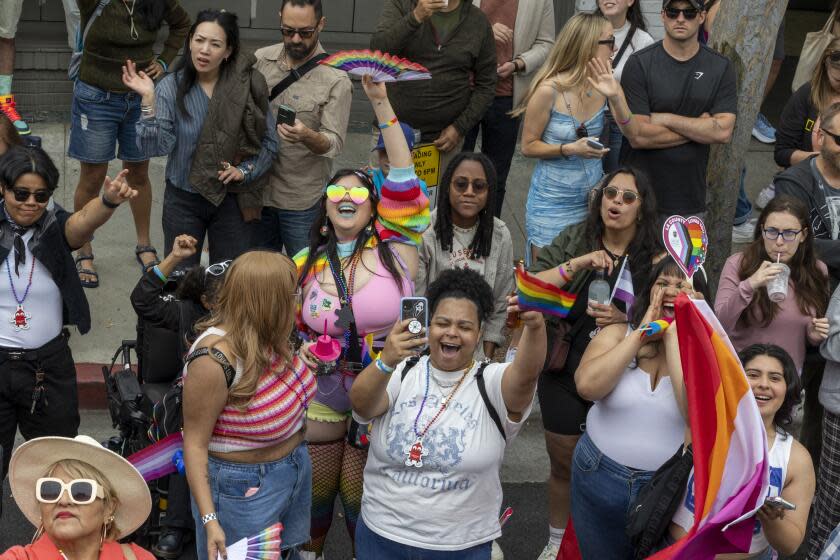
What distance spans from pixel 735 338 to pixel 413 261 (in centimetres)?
160

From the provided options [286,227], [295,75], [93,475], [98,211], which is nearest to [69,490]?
[93,475]

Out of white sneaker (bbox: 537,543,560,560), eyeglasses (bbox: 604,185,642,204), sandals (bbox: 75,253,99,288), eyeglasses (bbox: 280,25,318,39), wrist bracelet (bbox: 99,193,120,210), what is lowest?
white sneaker (bbox: 537,543,560,560)

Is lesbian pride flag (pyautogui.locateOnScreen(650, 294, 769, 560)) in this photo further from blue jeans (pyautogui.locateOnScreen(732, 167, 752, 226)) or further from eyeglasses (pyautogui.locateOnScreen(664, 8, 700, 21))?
blue jeans (pyautogui.locateOnScreen(732, 167, 752, 226))

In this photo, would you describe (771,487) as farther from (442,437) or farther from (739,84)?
(739,84)

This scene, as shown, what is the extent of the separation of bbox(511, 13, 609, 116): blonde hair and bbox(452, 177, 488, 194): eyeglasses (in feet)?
3.85

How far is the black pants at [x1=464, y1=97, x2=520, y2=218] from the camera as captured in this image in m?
8.48

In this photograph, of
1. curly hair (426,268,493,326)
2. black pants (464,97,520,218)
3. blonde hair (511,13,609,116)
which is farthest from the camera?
black pants (464,97,520,218)

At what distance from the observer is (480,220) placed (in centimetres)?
623

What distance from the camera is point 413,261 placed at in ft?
18.9

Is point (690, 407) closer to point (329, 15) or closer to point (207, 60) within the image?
point (207, 60)

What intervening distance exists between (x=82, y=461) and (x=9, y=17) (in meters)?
5.32

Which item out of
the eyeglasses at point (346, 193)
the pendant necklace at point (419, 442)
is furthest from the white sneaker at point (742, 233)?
the pendant necklace at point (419, 442)

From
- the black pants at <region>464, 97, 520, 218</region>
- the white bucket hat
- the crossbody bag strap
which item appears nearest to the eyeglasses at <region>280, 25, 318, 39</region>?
the crossbody bag strap

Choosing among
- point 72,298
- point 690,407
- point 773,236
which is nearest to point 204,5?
point 72,298
